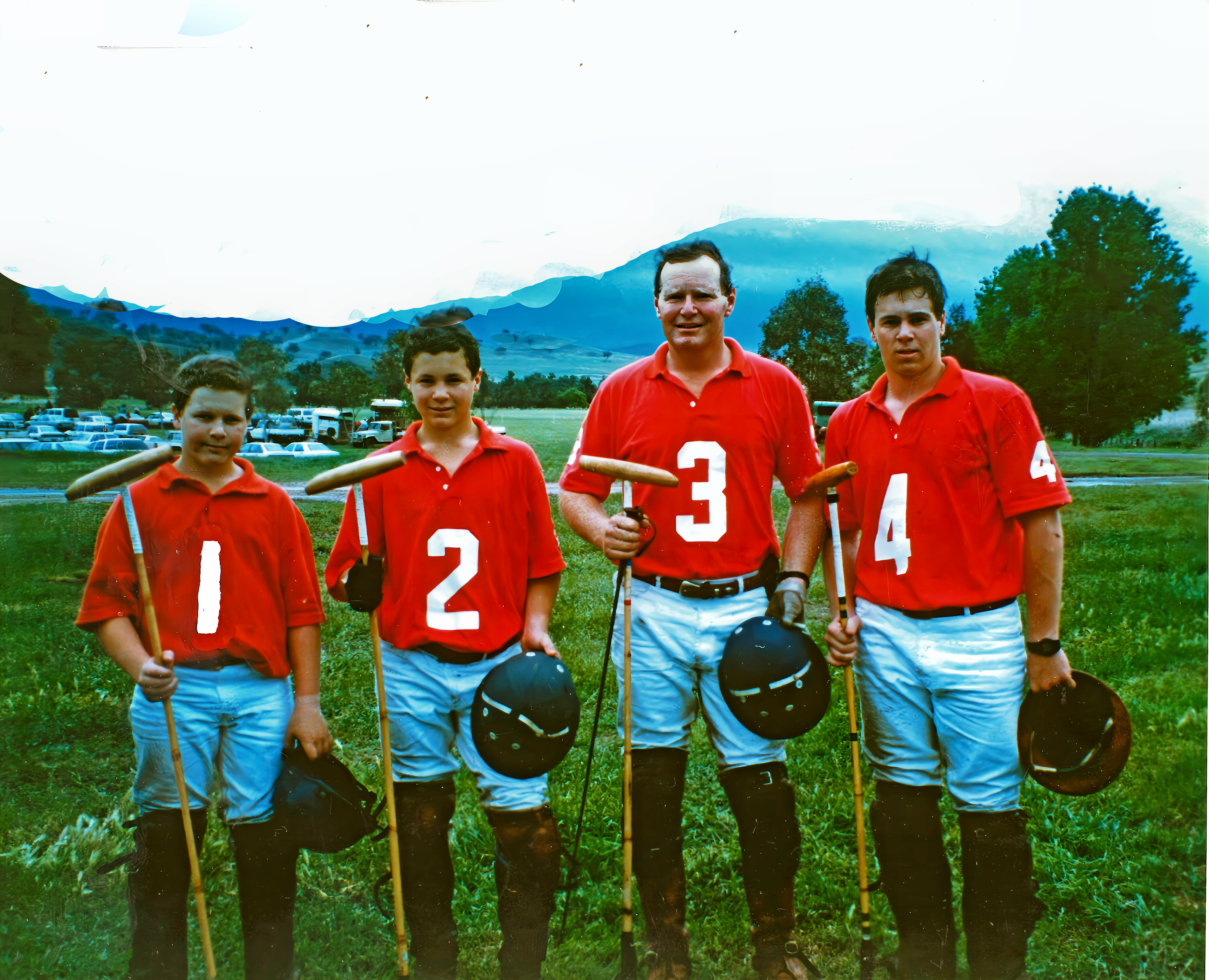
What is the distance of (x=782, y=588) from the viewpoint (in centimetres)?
284

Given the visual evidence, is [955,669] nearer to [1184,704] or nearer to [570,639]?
[1184,704]

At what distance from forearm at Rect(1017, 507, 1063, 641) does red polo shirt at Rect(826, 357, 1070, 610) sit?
3 centimetres

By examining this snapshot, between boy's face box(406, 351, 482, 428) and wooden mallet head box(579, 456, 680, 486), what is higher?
boy's face box(406, 351, 482, 428)

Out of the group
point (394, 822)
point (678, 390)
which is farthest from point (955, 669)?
point (394, 822)

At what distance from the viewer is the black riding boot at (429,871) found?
287cm

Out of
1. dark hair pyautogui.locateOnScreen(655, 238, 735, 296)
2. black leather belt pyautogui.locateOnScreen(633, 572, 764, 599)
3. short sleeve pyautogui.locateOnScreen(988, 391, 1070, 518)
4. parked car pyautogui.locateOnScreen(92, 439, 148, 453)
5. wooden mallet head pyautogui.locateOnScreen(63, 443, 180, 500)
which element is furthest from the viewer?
parked car pyautogui.locateOnScreen(92, 439, 148, 453)

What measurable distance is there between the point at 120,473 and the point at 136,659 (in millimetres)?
671

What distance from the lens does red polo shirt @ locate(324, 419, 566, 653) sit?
2.84m

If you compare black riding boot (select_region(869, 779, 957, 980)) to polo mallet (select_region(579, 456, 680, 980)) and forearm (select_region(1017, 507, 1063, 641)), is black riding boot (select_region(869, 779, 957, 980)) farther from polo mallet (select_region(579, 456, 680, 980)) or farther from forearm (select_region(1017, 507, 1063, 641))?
polo mallet (select_region(579, 456, 680, 980))

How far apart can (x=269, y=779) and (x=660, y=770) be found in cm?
135

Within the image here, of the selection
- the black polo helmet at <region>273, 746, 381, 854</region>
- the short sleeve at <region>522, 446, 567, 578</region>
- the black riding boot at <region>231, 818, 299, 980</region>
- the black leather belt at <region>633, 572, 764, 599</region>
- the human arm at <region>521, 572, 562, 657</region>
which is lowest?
the black riding boot at <region>231, 818, 299, 980</region>

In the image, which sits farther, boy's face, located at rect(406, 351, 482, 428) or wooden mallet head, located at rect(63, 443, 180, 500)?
boy's face, located at rect(406, 351, 482, 428)

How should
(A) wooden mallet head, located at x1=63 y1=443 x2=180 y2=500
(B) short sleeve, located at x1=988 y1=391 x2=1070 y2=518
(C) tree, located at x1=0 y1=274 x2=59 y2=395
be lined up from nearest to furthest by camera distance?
(A) wooden mallet head, located at x1=63 y1=443 x2=180 y2=500, (B) short sleeve, located at x1=988 y1=391 x2=1070 y2=518, (C) tree, located at x1=0 y1=274 x2=59 y2=395

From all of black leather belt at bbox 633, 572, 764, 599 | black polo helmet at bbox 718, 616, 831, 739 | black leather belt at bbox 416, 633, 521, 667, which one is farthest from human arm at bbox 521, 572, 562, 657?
black polo helmet at bbox 718, 616, 831, 739
